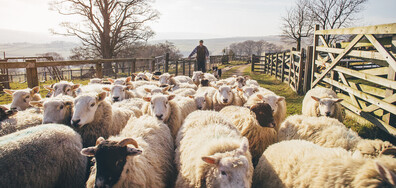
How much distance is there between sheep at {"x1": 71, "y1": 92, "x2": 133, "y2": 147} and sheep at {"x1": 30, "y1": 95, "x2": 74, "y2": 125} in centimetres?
21

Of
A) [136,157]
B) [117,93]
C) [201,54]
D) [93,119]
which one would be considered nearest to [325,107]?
[136,157]

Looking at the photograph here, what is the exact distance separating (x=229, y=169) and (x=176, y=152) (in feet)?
3.77

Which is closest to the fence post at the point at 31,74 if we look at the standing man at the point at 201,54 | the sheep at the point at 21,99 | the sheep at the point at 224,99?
the sheep at the point at 21,99

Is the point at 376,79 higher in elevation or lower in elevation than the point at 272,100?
higher

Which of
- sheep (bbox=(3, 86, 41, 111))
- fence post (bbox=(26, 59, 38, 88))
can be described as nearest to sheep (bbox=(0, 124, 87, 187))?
sheep (bbox=(3, 86, 41, 111))

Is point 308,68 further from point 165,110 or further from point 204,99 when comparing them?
point 165,110

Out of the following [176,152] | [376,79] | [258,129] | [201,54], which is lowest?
[176,152]

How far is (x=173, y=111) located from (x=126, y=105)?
3.81 ft

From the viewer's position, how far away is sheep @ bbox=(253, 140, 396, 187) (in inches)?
60.9

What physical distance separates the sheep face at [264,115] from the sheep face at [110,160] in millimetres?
1995

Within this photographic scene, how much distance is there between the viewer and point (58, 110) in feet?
10.5

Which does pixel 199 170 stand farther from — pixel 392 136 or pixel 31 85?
pixel 31 85

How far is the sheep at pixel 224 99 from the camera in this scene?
516cm

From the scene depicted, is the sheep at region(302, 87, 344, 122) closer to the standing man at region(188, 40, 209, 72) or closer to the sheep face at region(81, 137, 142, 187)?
the sheep face at region(81, 137, 142, 187)
